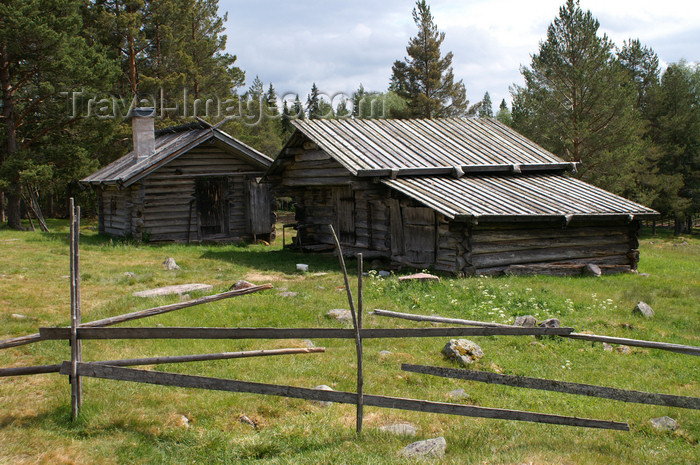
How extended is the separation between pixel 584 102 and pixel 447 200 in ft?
61.7

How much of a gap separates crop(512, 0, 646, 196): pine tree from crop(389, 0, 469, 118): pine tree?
1106 cm

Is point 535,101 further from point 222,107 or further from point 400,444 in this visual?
point 400,444

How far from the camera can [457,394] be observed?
5992 mm

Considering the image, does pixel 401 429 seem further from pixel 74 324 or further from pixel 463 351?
pixel 74 324

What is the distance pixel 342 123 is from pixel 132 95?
1675 cm

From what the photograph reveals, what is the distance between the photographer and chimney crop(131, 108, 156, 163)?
21.5 meters

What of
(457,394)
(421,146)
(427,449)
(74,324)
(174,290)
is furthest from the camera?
(421,146)

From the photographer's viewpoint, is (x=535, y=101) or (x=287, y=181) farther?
(x=535, y=101)

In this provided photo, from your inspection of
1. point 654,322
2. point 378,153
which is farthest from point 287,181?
point 654,322

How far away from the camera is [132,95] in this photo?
30.0 m

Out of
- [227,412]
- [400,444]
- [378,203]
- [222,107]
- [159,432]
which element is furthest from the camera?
[222,107]

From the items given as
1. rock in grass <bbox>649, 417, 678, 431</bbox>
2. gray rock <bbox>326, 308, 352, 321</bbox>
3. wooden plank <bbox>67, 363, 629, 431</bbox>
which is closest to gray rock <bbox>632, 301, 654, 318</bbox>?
rock in grass <bbox>649, 417, 678, 431</bbox>

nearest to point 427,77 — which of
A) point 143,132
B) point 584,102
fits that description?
point 584,102

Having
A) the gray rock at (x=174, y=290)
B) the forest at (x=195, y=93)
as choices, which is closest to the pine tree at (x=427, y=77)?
the forest at (x=195, y=93)
